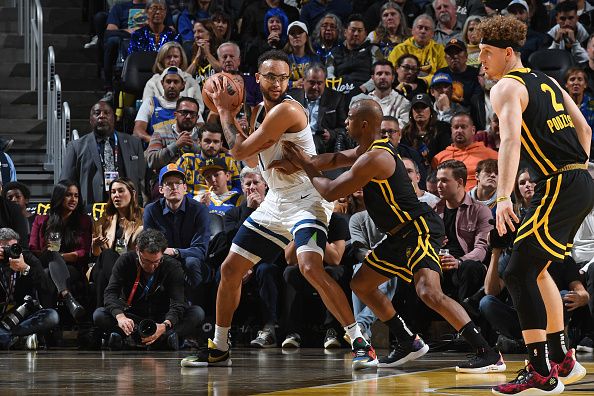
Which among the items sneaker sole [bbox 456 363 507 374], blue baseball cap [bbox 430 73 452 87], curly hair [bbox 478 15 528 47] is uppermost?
blue baseball cap [bbox 430 73 452 87]

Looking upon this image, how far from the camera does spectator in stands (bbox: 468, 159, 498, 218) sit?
10438mm

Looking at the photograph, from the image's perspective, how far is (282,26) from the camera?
1404cm

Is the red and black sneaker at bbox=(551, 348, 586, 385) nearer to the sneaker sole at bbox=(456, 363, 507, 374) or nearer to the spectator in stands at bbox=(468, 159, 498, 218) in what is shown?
the sneaker sole at bbox=(456, 363, 507, 374)

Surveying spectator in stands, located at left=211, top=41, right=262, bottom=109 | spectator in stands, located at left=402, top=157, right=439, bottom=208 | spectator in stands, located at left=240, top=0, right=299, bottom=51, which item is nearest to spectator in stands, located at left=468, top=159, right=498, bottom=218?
spectator in stands, located at left=402, top=157, right=439, bottom=208

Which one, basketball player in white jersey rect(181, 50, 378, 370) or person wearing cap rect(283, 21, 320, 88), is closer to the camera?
basketball player in white jersey rect(181, 50, 378, 370)

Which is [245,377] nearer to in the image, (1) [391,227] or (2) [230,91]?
(1) [391,227]

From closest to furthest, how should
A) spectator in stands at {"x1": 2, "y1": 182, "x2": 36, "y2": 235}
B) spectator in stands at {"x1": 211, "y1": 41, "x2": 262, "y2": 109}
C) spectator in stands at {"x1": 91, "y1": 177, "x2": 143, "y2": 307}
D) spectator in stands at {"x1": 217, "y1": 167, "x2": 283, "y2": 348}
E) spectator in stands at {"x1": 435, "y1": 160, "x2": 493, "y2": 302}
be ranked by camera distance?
1. spectator in stands at {"x1": 435, "y1": 160, "x2": 493, "y2": 302}
2. spectator in stands at {"x1": 217, "y1": 167, "x2": 283, "y2": 348}
3. spectator in stands at {"x1": 91, "y1": 177, "x2": 143, "y2": 307}
4. spectator in stands at {"x1": 2, "y1": 182, "x2": 36, "y2": 235}
5. spectator in stands at {"x1": 211, "y1": 41, "x2": 262, "y2": 109}

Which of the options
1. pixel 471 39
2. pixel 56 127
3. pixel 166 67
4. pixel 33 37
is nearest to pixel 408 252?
pixel 166 67

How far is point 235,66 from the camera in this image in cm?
1301

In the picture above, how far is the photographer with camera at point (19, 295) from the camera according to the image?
32.6 feet

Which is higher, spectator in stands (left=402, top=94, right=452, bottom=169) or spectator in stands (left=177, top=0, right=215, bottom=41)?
spectator in stands (left=177, top=0, right=215, bottom=41)

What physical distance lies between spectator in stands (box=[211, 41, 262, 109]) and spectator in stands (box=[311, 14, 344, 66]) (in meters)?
1.07

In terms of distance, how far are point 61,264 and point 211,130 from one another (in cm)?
232

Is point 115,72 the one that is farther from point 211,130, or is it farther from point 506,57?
point 506,57
